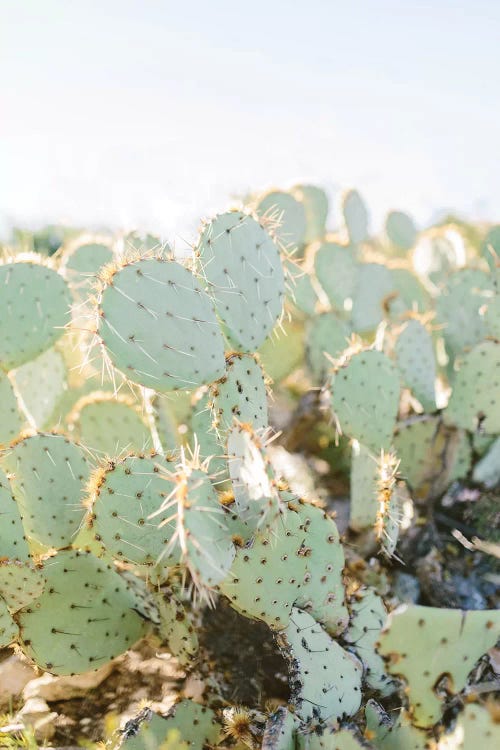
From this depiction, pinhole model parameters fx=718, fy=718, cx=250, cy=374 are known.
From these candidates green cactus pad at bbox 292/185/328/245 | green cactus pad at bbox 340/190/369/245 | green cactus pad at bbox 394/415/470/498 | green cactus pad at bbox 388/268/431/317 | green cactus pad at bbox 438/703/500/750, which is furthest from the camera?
green cactus pad at bbox 292/185/328/245

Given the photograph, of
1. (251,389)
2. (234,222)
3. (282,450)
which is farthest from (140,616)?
(282,450)

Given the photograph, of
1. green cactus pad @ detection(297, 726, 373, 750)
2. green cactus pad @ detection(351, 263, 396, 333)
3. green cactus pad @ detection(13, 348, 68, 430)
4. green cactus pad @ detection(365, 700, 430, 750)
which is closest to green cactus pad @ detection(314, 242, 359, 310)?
green cactus pad @ detection(351, 263, 396, 333)

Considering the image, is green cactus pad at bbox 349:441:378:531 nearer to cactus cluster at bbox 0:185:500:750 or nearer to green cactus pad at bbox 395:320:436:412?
cactus cluster at bbox 0:185:500:750

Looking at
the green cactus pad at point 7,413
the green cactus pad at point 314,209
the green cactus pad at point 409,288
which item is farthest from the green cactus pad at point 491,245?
the green cactus pad at point 7,413

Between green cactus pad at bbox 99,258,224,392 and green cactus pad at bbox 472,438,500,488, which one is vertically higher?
green cactus pad at bbox 99,258,224,392

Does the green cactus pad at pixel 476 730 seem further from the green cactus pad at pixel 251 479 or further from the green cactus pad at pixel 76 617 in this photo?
the green cactus pad at pixel 76 617

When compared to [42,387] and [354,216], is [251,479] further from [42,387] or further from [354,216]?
[354,216]

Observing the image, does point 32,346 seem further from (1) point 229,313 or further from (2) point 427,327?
(2) point 427,327
